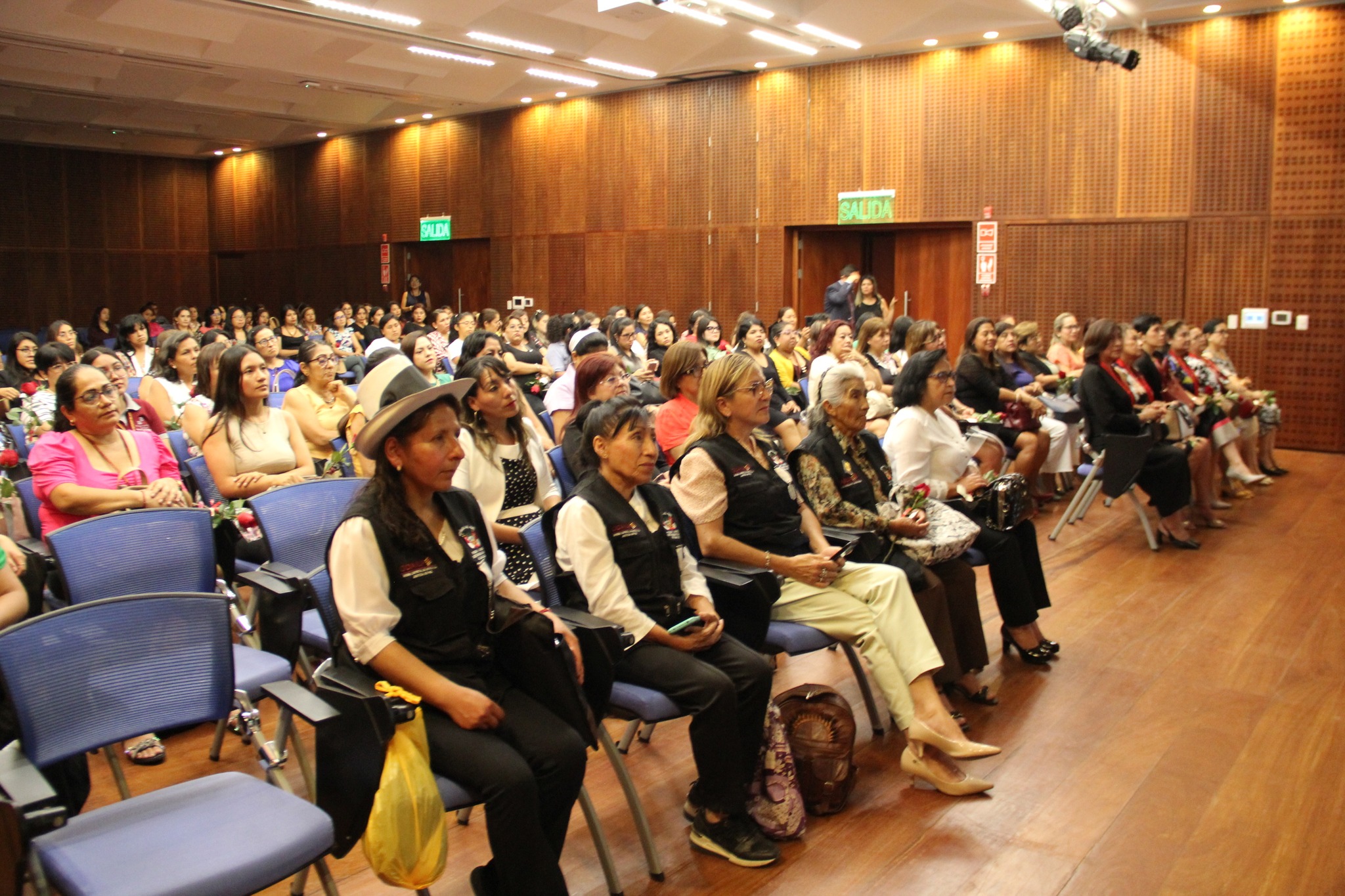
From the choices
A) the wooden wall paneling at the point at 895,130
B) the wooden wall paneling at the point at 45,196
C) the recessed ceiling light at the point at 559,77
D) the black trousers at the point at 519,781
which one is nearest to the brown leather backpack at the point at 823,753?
the black trousers at the point at 519,781

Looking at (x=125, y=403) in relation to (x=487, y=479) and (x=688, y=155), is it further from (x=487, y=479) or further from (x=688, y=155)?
(x=688, y=155)

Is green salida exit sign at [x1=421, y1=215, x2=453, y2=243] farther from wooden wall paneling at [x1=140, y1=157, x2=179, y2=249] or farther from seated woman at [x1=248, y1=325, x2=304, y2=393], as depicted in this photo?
seated woman at [x1=248, y1=325, x2=304, y2=393]

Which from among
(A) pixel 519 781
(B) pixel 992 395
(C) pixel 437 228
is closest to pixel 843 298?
(B) pixel 992 395

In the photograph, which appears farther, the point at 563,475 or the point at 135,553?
the point at 563,475

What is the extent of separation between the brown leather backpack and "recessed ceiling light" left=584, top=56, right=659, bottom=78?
10758 millimetres

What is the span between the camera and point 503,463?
404 cm

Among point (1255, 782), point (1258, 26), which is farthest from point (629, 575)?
point (1258, 26)

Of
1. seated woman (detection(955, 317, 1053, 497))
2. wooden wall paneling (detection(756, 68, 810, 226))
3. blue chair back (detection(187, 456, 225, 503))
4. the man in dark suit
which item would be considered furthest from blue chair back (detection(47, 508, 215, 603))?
wooden wall paneling (detection(756, 68, 810, 226))

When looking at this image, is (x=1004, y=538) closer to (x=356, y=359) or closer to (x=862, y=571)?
(x=862, y=571)

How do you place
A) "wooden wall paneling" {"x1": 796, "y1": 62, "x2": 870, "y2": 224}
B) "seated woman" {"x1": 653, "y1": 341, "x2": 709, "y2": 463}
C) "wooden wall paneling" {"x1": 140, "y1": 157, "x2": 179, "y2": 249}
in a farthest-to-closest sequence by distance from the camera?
1. "wooden wall paneling" {"x1": 140, "y1": 157, "x2": 179, "y2": 249}
2. "wooden wall paneling" {"x1": 796, "y1": 62, "x2": 870, "y2": 224}
3. "seated woman" {"x1": 653, "y1": 341, "x2": 709, "y2": 463}

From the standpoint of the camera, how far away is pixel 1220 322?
1027 cm

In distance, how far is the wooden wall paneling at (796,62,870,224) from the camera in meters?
12.5

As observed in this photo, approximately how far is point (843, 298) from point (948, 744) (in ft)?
30.0

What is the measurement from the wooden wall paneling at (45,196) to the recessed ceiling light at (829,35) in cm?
1543
